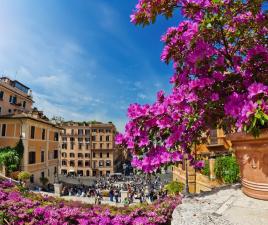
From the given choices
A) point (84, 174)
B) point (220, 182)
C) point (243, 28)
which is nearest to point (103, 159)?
point (84, 174)

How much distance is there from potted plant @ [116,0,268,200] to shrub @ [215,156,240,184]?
16.3 m

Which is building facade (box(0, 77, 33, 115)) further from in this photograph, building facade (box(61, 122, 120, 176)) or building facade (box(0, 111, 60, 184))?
building facade (box(61, 122, 120, 176))

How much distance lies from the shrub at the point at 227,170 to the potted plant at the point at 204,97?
1628cm

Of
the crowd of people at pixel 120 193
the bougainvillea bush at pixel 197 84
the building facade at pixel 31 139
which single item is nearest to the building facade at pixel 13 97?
the building facade at pixel 31 139

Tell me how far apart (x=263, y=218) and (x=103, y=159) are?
92129mm

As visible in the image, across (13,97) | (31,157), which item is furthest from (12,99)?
(31,157)

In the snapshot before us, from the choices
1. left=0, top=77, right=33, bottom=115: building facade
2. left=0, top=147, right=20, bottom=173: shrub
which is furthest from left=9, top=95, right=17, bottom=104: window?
left=0, top=147, right=20, bottom=173: shrub

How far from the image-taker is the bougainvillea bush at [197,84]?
3.03 metres

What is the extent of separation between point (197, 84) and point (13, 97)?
142ft

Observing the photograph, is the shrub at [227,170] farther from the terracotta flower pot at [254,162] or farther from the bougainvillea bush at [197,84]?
the terracotta flower pot at [254,162]

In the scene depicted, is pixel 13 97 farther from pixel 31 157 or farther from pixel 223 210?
pixel 223 210

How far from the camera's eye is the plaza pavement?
8.15 feet

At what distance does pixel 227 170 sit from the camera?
63.7ft

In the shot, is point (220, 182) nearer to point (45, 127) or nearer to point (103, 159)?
point (45, 127)
